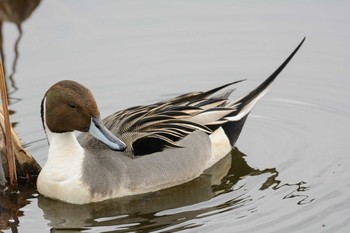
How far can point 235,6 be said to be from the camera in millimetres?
11961

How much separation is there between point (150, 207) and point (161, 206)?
0.28ft

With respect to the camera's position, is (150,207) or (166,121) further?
(166,121)

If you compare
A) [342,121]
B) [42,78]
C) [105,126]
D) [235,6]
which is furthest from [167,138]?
[235,6]

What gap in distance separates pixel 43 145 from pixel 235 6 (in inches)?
130

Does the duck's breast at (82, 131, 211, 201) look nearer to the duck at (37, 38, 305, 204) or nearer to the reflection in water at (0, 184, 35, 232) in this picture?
the duck at (37, 38, 305, 204)

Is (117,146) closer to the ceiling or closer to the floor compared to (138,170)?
closer to the ceiling

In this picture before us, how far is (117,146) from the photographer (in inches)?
327

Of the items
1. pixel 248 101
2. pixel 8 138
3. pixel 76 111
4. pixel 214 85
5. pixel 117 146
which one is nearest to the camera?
pixel 117 146

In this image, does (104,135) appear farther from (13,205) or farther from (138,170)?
(13,205)

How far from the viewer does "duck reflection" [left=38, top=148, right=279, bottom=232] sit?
8266mm

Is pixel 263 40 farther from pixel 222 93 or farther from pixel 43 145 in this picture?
pixel 43 145

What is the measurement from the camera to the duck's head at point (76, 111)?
8.36 meters

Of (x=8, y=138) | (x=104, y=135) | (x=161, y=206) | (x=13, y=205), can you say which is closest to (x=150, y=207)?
(x=161, y=206)

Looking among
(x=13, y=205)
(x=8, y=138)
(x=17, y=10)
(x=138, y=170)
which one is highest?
(x=17, y=10)
